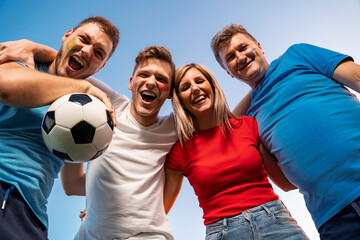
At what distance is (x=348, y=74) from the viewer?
1.71 m

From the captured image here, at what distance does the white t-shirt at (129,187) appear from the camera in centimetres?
172

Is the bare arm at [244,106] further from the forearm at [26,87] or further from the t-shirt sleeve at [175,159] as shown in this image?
the forearm at [26,87]

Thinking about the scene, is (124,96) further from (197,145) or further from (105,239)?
(105,239)

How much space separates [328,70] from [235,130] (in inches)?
35.2

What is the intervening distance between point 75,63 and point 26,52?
397 millimetres

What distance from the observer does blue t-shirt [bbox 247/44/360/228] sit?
1.51 meters

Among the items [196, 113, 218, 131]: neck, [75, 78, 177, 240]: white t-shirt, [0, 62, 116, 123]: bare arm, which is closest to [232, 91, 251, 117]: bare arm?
[196, 113, 218, 131]: neck

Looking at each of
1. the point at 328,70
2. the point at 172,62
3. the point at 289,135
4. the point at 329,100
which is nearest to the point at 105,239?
the point at 289,135

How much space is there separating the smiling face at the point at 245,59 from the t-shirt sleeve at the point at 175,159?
0.95m

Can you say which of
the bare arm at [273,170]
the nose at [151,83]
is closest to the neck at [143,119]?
the nose at [151,83]

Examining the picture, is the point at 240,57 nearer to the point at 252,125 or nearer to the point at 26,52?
the point at 252,125

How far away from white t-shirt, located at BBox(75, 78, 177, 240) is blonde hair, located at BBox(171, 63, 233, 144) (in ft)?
0.57

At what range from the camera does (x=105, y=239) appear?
1714 millimetres

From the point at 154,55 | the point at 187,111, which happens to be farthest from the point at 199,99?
the point at 154,55
